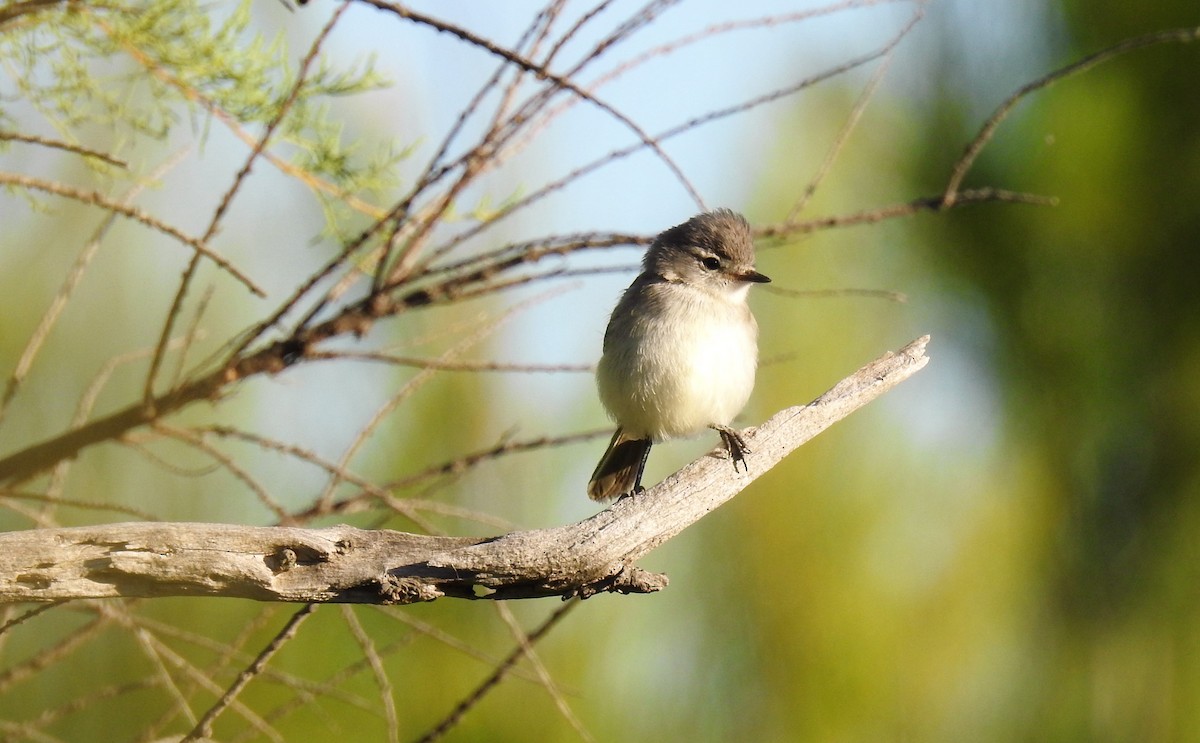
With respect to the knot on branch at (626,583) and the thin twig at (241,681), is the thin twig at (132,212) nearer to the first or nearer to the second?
the thin twig at (241,681)

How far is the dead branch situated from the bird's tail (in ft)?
5.68

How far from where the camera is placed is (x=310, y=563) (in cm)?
198

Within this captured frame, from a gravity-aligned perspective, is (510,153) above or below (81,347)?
above

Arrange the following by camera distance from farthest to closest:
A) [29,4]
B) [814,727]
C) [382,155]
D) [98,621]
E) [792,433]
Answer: [814,727], [382,155], [792,433], [98,621], [29,4]

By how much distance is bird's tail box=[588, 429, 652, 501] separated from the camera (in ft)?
12.8

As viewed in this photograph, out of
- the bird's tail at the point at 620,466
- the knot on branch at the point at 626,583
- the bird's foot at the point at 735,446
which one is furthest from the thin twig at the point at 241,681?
the bird's tail at the point at 620,466

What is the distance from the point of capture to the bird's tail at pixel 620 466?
392cm

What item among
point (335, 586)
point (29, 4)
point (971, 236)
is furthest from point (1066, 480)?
point (29, 4)

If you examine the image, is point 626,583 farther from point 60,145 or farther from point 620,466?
point 620,466

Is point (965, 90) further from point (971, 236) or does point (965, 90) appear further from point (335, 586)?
point (335, 586)

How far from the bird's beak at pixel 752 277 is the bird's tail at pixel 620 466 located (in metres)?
0.67

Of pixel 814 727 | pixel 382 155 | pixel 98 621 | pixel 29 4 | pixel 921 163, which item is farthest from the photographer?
pixel 921 163

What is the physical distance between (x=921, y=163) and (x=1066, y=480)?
1901 mm

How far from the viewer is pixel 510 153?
235cm
